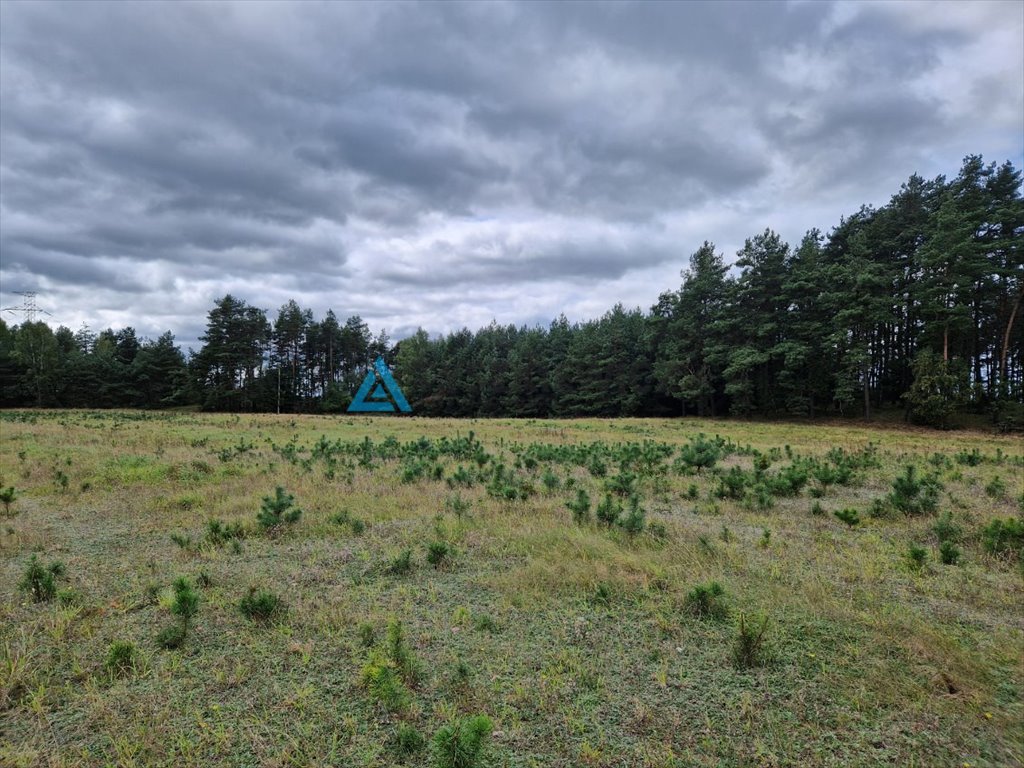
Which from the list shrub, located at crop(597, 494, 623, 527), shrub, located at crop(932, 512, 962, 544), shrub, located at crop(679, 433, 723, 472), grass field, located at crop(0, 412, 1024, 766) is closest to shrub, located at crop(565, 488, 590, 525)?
grass field, located at crop(0, 412, 1024, 766)

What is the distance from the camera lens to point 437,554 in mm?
6188

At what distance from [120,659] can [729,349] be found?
4352cm

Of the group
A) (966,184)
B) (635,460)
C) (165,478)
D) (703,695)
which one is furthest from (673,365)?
(703,695)

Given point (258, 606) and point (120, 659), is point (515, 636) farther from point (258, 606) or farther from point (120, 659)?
point (120, 659)

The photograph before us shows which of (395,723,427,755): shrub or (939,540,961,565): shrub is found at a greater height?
(939,540,961,565): shrub

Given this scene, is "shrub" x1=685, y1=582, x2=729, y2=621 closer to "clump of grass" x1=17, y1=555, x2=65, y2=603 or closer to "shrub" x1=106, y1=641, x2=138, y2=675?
"shrub" x1=106, y1=641, x2=138, y2=675

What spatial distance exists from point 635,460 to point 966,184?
35.4m

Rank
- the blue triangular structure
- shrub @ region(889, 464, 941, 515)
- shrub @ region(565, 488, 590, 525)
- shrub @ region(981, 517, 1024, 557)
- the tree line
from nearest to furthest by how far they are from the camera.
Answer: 1. shrub @ region(981, 517, 1024, 557)
2. shrub @ region(565, 488, 590, 525)
3. shrub @ region(889, 464, 941, 515)
4. the tree line
5. the blue triangular structure

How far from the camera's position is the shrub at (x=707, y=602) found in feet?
14.9

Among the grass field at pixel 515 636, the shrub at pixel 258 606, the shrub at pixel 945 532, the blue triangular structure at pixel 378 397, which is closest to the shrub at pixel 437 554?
the grass field at pixel 515 636

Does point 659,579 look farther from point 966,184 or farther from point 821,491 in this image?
point 966,184

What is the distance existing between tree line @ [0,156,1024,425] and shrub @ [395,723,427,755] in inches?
1476

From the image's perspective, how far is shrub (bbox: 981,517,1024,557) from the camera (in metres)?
6.10

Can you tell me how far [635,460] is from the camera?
14523mm
